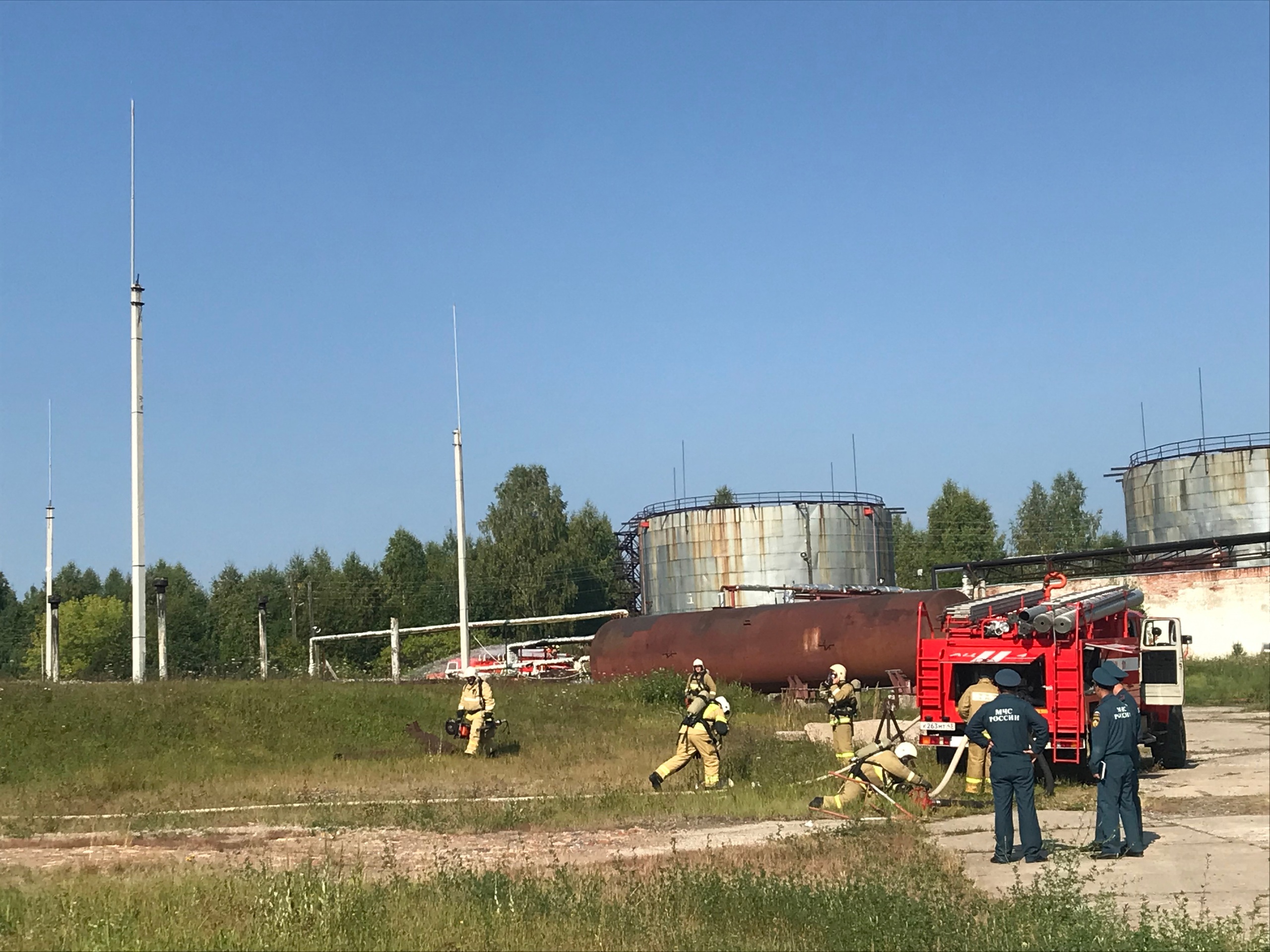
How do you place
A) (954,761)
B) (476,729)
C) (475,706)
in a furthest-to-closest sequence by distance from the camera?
(475,706), (476,729), (954,761)

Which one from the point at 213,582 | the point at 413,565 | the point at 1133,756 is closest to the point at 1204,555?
the point at 1133,756

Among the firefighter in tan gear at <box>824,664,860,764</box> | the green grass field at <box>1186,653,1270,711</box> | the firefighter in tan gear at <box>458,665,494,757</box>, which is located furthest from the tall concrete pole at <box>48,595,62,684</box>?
A: the green grass field at <box>1186,653,1270,711</box>

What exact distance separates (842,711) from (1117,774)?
20.6 feet

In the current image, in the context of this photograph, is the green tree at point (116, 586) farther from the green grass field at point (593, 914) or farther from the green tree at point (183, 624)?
the green grass field at point (593, 914)

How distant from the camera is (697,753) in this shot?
1733cm

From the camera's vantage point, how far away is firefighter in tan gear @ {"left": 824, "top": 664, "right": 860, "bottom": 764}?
17.5 m

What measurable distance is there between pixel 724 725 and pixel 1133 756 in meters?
6.41

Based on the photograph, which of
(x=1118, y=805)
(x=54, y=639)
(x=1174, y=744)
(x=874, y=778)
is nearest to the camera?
(x=1118, y=805)

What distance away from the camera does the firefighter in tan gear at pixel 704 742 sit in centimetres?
1716

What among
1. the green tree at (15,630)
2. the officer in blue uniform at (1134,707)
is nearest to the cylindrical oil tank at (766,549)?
the officer in blue uniform at (1134,707)

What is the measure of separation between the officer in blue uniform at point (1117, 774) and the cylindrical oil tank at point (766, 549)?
4356 centimetres

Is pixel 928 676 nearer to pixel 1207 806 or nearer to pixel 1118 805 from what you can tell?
pixel 1207 806

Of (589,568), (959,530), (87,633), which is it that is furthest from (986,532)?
(87,633)

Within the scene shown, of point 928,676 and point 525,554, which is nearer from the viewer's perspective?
point 928,676
